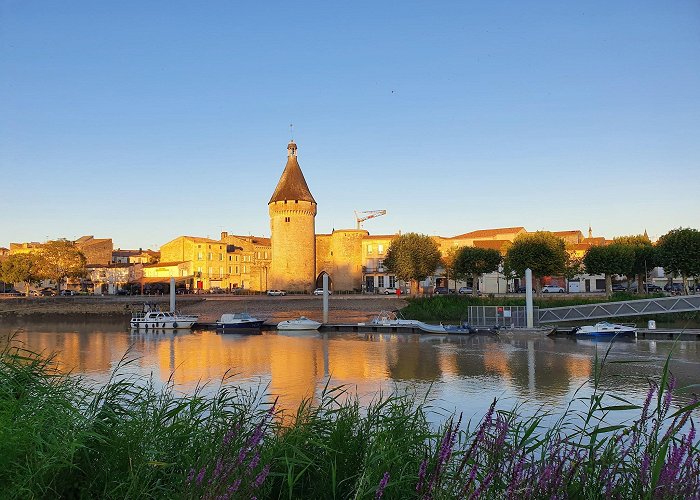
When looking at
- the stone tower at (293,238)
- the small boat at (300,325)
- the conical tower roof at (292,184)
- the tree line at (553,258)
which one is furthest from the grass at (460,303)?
the conical tower roof at (292,184)

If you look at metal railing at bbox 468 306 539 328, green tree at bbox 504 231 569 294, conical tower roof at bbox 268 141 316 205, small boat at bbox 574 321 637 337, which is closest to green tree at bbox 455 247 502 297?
green tree at bbox 504 231 569 294

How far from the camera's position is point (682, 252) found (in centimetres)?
3572

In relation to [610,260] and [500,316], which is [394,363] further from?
[610,260]

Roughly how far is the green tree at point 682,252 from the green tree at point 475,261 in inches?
417

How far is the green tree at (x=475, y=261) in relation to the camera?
4175 centimetres

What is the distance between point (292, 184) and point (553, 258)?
28929 millimetres

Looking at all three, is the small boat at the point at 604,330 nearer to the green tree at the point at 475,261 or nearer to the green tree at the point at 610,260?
the green tree at the point at 610,260

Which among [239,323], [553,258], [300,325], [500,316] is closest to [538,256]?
[553,258]

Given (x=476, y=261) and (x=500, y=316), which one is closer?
(x=500, y=316)

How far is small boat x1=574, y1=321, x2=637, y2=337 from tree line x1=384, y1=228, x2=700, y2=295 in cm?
973

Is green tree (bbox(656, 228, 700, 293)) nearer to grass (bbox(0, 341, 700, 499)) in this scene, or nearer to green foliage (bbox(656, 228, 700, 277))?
green foliage (bbox(656, 228, 700, 277))

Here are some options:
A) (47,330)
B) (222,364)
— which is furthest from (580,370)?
(47,330)

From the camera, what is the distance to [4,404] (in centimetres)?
427

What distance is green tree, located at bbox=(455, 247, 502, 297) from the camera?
137ft
